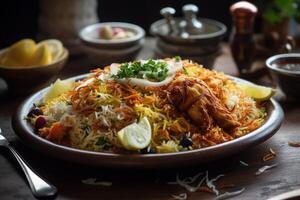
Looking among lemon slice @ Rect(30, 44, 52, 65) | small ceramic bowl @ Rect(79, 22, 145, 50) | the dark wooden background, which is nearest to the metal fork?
lemon slice @ Rect(30, 44, 52, 65)

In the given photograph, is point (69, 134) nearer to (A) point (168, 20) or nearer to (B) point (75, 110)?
(B) point (75, 110)

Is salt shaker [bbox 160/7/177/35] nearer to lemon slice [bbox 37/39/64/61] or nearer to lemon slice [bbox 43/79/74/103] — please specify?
lemon slice [bbox 37/39/64/61]

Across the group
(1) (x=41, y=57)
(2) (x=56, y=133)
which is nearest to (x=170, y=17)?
(1) (x=41, y=57)

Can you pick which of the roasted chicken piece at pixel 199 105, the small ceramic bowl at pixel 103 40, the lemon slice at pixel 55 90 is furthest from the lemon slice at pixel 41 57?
the roasted chicken piece at pixel 199 105

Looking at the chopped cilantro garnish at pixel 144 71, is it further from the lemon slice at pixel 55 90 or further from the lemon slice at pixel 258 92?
the lemon slice at pixel 258 92

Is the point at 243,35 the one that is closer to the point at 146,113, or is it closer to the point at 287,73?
the point at 287,73

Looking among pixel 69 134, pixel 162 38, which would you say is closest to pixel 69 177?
pixel 69 134

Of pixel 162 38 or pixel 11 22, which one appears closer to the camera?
pixel 162 38
